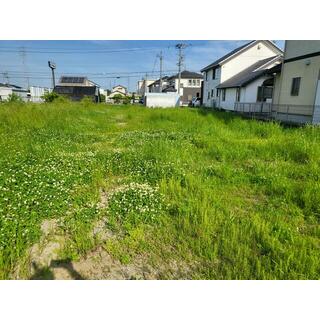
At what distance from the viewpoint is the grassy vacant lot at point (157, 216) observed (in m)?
2.26

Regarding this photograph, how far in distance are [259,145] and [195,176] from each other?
3284mm

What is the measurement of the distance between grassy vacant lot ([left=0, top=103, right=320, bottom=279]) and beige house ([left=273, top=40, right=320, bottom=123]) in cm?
684

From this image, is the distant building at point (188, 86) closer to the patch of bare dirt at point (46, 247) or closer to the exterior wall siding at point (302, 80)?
the exterior wall siding at point (302, 80)

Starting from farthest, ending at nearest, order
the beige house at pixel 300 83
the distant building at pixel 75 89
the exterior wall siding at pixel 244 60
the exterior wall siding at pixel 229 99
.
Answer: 1. the distant building at pixel 75 89
2. the exterior wall siding at pixel 244 60
3. the exterior wall siding at pixel 229 99
4. the beige house at pixel 300 83

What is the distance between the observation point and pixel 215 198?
3521mm

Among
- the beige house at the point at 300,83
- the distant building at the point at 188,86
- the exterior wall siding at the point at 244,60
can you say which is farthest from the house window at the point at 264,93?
the distant building at the point at 188,86

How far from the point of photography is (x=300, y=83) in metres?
11.9

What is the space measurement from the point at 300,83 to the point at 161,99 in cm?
2521

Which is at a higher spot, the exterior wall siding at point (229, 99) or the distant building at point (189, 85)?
the distant building at point (189, 85)

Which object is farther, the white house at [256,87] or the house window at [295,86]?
the white house at [256,87]

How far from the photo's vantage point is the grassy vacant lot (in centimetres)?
226

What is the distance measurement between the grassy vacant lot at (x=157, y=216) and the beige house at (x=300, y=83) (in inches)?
269

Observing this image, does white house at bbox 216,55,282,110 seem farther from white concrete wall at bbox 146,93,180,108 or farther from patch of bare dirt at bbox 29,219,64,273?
patch of bare dirt at bbox 29,219,64,273

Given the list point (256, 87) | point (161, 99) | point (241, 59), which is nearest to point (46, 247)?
point (256, 87)
